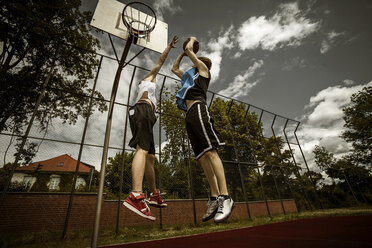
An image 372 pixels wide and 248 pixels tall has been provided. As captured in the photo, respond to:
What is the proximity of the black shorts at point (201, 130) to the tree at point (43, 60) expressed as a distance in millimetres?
5784

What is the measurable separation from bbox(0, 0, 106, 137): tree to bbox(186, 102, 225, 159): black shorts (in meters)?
5.78

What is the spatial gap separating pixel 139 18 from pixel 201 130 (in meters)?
3.09

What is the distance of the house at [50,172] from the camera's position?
604cm

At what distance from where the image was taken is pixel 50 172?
6.44 meters

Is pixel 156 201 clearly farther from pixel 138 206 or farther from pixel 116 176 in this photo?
pixel 116 176

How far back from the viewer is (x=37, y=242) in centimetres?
454

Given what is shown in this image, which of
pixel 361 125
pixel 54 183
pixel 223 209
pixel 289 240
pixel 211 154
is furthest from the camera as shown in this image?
pixel 361 125

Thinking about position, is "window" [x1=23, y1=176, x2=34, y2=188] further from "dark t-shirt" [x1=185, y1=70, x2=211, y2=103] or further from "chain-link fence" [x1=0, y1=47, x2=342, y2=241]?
"dark t-shirt" [x1=185, y1=70, x2=211, y2=103]

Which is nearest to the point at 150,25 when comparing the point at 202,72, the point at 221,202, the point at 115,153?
the point at 202,72

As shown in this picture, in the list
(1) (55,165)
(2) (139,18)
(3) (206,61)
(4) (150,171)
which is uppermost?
(2) (139,18)

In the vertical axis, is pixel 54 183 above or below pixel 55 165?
below

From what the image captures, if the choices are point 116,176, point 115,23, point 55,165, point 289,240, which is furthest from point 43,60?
point 289,240

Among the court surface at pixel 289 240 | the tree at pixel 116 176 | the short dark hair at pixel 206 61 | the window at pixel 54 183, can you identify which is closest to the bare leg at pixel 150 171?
the court surface at pixel 289 240

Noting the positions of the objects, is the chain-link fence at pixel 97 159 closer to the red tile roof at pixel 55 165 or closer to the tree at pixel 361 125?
the red tile roof at pixel 55 165
